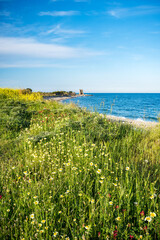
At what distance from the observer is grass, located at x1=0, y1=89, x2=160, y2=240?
1997mm

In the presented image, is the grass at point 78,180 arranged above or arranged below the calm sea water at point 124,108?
below

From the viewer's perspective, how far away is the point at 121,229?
2.02m

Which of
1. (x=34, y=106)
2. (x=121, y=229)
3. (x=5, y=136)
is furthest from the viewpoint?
(x=34, y=106)

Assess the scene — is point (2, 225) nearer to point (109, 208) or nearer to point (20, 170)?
point (109, 208)

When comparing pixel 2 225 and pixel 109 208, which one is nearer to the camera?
pixel 2 225

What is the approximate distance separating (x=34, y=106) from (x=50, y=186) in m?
9.62

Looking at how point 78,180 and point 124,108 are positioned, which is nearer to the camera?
point 78,180

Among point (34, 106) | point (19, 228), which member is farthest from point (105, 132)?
point (34, 106)

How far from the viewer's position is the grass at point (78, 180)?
2.00m

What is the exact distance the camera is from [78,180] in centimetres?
279

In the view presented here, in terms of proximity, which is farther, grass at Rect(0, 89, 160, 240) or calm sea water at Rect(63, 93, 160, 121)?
calm sea water at Rect(63, 93, 160, 121)

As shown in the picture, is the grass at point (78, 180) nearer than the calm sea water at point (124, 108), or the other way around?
the grass at point (78, 180)

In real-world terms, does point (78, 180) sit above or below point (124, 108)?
below

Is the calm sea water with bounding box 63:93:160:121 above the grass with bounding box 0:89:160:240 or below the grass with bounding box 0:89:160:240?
above
